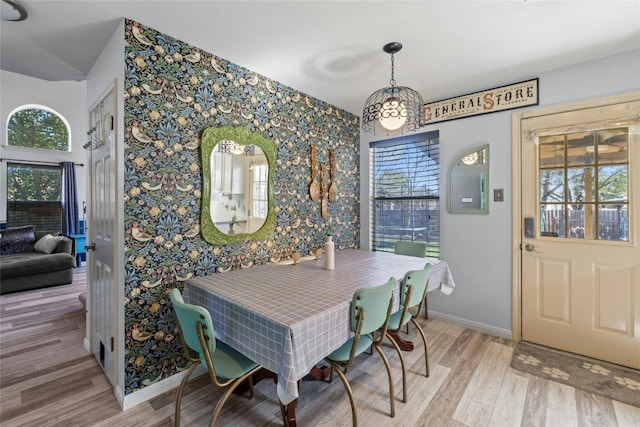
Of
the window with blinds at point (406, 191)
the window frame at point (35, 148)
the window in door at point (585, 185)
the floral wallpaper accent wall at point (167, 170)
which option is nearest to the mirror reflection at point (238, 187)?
the floral wallpaper accent wall at point (167, 170)

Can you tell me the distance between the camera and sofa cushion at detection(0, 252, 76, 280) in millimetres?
4020

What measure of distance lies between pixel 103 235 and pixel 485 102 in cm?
373

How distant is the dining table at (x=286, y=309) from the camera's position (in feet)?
4.22

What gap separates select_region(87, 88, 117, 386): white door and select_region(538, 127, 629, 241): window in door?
3594mm

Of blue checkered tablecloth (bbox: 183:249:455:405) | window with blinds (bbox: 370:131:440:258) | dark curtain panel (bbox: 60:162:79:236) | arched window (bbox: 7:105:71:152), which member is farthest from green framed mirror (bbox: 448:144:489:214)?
arched window (bbox: 7:105:71:152)

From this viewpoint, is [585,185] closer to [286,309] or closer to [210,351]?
[286,309]

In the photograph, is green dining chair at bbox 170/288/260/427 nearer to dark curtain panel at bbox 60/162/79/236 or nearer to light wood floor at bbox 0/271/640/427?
light wood floor at bbox 0/271/640/427

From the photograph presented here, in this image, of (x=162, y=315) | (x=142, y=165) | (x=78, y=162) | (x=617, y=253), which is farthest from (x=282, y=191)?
(x=78, y=162)

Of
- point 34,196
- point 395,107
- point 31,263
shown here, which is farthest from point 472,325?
point 34,196

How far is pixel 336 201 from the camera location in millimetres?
3512

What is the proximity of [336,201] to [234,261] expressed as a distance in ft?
5.09

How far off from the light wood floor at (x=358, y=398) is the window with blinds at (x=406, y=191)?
1.40 meters

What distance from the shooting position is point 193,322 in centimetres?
135

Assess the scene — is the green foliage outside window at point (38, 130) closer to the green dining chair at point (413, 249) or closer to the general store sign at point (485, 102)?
the green dining chair at point (413, 249)
